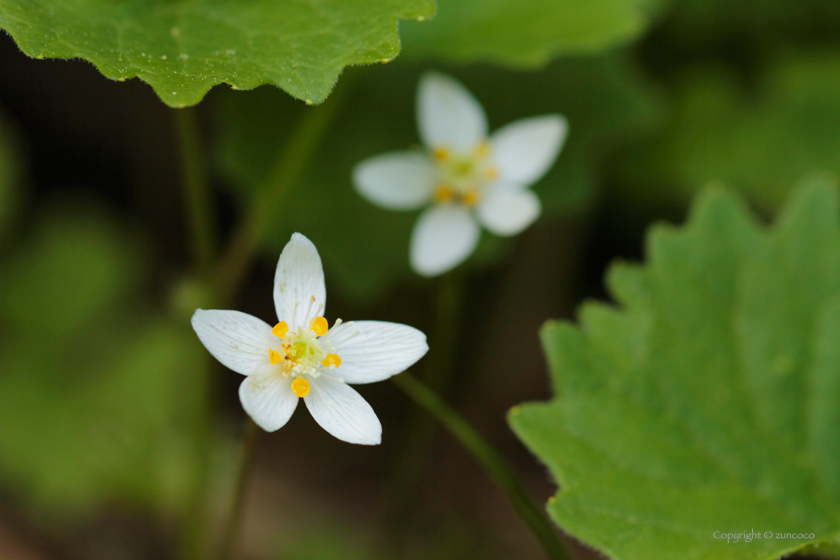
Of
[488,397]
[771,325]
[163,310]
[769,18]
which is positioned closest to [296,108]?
[163,310]

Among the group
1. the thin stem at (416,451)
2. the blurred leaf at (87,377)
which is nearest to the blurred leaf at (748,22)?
the thin stem at (416,451)

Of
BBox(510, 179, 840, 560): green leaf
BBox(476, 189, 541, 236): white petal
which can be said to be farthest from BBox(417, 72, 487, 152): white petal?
BBox(510, 179, 840, 560): green leaf

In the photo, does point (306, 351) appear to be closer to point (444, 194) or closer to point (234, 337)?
point (234, 337)

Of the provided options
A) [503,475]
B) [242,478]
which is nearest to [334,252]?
[242,478]

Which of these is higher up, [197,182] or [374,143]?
[374,143]

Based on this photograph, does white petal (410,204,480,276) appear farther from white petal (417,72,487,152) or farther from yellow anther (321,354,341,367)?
yellow anther (321,354,341,367)

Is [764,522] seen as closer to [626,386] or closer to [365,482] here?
[626,386]
